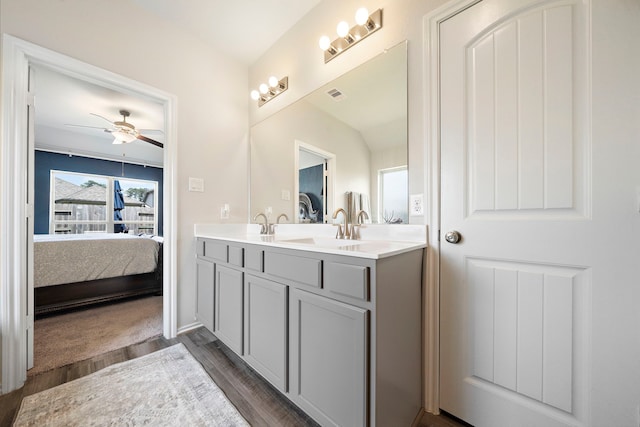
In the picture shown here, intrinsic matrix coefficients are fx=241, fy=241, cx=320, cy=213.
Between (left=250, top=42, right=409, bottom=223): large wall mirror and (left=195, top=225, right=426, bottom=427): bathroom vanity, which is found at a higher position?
(left=250, top=42, right=409, bottom=223): large wall mirror

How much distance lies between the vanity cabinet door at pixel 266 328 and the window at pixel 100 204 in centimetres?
561

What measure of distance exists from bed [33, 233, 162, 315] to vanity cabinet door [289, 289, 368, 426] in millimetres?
2743

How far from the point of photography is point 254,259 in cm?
147

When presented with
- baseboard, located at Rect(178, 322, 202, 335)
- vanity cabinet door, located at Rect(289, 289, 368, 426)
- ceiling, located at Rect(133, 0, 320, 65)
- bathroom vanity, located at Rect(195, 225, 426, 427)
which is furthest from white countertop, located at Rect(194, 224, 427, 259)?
ceiling, located at Rect(133, 0, 320, 65)

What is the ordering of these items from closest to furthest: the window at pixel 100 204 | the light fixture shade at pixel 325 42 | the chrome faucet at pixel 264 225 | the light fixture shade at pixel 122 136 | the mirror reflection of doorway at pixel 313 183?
the light fixture shade at pixel 325 42 → the mirror reflection of doorway at pixel 313 183 → the chrome faucet at pixel 264 225 → the light fixture shade at pixel 122 136 → the window at pixel 100 204

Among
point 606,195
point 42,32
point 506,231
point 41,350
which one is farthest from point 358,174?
point 41,350

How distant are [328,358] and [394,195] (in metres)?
0.93

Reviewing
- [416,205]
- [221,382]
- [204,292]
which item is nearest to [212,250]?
[204,292]

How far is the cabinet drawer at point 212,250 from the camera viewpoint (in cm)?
178

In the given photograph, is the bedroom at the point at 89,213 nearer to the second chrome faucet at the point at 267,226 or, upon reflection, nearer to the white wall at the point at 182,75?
the white wall at the point at 182,75

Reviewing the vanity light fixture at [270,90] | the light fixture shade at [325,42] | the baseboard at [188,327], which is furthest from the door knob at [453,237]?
the baseboard at [188,327]

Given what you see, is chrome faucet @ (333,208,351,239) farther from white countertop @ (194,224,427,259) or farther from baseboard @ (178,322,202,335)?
baseboard @ (178,322,202,335)

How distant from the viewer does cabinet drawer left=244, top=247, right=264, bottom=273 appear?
1.42 metres

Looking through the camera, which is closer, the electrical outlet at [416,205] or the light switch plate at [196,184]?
the electrical outlet at [416,205]
